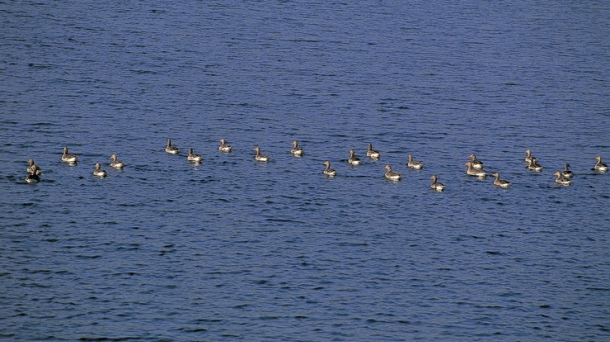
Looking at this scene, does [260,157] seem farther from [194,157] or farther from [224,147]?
[194,157]

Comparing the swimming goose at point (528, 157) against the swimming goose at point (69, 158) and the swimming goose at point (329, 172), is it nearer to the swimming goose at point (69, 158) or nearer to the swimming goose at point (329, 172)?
the swimming goose at point (329, 172)

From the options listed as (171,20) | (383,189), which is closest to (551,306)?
(383,189)

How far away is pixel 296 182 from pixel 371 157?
6.29 metres

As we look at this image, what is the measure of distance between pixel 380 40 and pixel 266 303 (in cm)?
5320

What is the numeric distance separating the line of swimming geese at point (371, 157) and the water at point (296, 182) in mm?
510

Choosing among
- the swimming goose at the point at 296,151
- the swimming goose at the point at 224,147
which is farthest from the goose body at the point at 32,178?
the swimming goose at the point at 296,151

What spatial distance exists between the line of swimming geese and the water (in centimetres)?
51

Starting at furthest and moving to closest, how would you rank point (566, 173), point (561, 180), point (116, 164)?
point (566, 173) < point (561, 180) < point (116, 164)

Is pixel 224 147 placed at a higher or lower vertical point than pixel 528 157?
lower

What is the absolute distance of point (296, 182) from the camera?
60.2 metres

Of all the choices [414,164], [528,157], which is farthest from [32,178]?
[528,157]

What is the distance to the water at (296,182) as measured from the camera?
44281 millimetres

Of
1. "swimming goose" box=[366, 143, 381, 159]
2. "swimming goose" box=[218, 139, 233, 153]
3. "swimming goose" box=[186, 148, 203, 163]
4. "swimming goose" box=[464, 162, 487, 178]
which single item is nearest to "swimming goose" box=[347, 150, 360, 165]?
"swimming goose" box=[366, 143, 381, 159]

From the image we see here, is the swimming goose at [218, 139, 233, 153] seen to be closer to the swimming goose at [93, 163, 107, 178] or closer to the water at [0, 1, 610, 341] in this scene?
the water at [0, 1, 610, 341]
